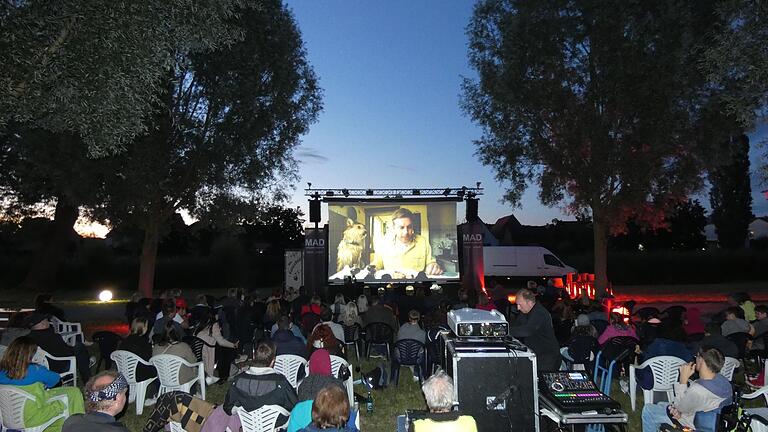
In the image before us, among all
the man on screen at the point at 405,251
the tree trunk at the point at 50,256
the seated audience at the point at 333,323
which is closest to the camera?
the seated audience at the point at 333,323

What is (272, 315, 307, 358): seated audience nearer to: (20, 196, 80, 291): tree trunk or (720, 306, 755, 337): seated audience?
(720, 306, 755, 337): seated audience

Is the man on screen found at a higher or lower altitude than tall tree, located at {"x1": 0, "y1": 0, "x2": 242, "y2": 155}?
lower

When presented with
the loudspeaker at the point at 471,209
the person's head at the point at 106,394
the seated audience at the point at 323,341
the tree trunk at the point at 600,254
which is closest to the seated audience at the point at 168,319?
the seated audience at the point at 323,341

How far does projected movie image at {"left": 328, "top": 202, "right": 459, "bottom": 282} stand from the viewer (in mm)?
18844

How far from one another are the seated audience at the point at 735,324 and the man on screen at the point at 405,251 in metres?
11.4

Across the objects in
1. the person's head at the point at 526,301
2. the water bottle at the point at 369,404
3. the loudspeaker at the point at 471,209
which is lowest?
the water bottle at the point at 369,404

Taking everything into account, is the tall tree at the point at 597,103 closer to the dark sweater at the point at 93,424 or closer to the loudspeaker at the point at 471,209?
the loudspeaker at the point at 471,209

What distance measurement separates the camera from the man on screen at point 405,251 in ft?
61.7

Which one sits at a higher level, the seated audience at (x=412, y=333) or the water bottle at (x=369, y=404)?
the seated audience at (x=412, y=333)

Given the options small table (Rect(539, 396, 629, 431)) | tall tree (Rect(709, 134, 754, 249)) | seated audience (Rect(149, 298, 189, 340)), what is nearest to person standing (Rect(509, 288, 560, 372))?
small table (Rect(539, 396, 629, 431))

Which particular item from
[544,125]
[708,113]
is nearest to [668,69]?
[708,113]

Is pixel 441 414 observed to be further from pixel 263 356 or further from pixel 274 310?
pixel 274 310

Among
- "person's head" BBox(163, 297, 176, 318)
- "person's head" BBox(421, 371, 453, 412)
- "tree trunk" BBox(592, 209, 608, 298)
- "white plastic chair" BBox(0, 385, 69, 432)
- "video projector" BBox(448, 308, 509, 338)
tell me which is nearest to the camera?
"person's head" BBox(421, 371, 453, 412)

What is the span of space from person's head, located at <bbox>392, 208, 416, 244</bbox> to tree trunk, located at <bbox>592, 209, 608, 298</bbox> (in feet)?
19.8
